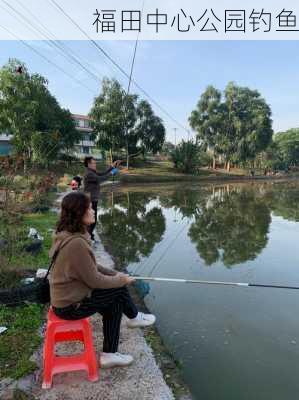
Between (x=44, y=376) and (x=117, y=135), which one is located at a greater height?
(x=117, y=135)

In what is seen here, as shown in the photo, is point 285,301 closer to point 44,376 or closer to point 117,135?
point 44,376

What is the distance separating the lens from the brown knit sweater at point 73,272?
7.89 feet

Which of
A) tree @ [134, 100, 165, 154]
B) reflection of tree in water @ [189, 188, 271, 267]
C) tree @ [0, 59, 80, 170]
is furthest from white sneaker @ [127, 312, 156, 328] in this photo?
tree @ [134, 100, 165, 154]

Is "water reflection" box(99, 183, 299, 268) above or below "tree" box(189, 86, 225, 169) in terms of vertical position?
below

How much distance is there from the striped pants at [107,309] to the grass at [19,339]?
0.57 m

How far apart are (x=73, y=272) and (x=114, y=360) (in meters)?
0.77

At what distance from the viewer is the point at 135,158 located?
4150 centimetres

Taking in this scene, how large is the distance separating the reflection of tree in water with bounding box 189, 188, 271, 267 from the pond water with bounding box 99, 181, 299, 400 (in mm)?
22

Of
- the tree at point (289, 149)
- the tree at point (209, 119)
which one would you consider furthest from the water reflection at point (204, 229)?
the tree at point (289, 149)

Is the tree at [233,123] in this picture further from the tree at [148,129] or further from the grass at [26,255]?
the grass at [26,255]

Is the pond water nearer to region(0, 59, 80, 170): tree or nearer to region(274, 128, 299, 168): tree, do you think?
region(0, 59, 80, 170): tree

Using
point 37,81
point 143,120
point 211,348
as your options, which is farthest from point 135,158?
point 211,348

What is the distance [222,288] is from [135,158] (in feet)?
122

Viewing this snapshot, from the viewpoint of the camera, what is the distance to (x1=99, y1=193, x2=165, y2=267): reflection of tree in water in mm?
6668
